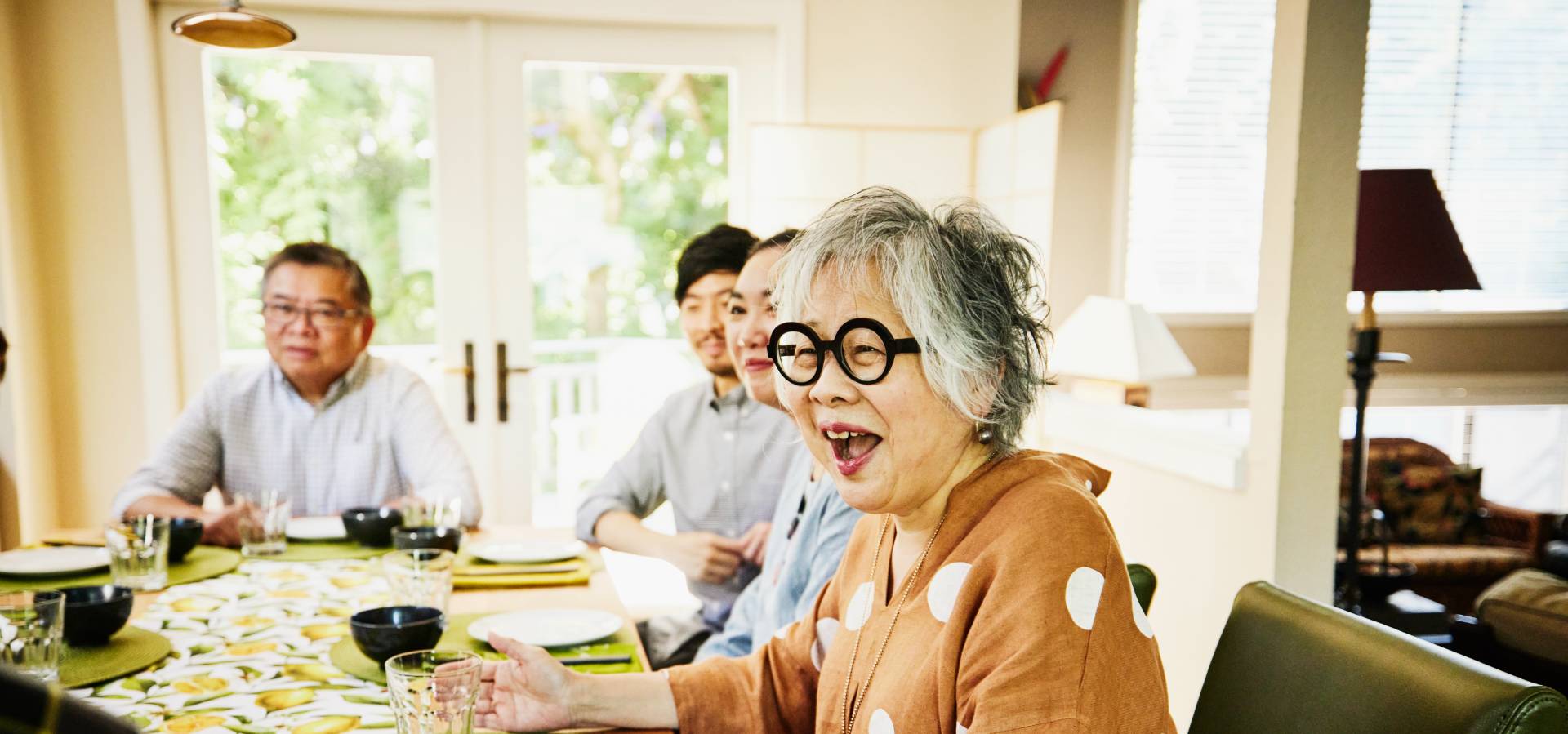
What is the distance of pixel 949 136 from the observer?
3.71 meters

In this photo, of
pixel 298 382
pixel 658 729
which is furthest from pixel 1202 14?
pixel 658 729

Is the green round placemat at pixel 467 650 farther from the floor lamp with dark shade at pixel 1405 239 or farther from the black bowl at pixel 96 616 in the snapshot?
the floor lamp with dark shade at pixel 1405 239

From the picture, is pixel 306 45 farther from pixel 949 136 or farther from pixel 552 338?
pixel 949 136

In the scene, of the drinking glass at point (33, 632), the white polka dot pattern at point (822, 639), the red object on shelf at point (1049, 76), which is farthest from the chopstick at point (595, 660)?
the red object on shelf at point (1049, 76)

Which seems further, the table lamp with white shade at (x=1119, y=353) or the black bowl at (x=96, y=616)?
the table lamp with white shade at (x=1119, y=353)

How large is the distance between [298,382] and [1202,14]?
3.78 m

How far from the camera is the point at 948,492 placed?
1017mm

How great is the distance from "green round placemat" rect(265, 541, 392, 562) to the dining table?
0.02m

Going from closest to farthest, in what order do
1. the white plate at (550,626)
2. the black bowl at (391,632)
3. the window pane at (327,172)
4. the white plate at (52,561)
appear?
the black bowl at (391,632), the white plate at (550,626), the white plate at (52,561), the window pane at (327,172)

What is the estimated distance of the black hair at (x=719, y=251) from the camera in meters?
2.13

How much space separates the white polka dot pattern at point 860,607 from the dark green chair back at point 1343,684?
378mm

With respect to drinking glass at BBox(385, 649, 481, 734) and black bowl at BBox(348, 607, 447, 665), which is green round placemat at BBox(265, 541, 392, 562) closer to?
black bowl at BBox(348, 607, 447, 665)

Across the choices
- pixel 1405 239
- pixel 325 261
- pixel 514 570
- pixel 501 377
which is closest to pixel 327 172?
pixel 501 377

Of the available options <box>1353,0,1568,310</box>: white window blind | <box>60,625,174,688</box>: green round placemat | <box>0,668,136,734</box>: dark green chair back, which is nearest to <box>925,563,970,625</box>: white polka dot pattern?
<box>0,668,136,734</box>: dark green chair back
